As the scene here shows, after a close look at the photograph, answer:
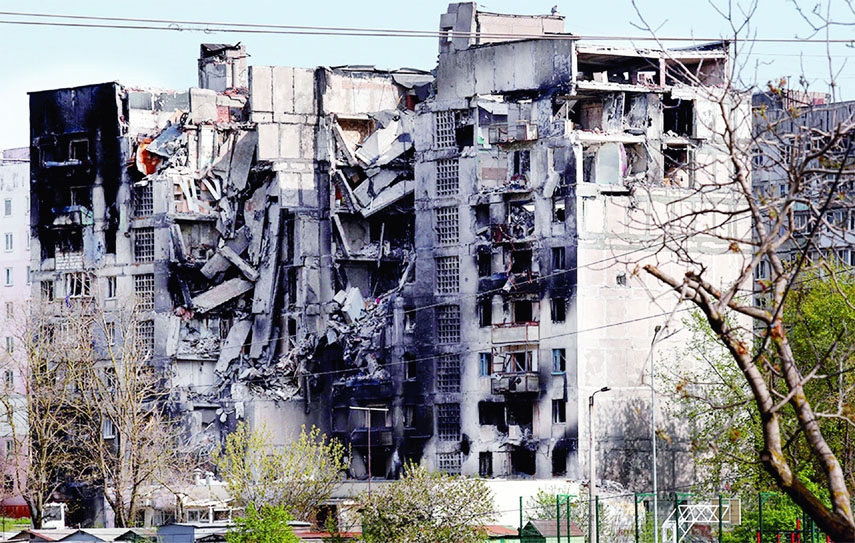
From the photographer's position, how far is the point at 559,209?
76.9m

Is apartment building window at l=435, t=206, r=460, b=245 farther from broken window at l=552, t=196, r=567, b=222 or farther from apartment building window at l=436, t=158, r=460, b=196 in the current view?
broken window at l=552, t=196, r=567, b=222

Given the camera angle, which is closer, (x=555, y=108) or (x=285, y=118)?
(x=555, y=108)

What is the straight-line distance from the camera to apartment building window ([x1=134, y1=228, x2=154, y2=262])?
286 feet

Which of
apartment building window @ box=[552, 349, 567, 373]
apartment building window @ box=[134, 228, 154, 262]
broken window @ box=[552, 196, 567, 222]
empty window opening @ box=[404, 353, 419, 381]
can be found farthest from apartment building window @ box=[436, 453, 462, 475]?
apartment building window @ box=[134, 228, 154, 262]

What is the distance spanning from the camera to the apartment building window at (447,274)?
79562mm

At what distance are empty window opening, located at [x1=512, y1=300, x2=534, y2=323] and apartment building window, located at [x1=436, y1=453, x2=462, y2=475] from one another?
6.45 metres

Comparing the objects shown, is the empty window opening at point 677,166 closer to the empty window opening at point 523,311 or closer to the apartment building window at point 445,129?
the empty window opening at point 523,311

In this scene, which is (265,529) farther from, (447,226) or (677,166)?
(677,166)

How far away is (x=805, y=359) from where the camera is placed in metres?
70.8

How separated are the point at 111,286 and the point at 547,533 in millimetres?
37609

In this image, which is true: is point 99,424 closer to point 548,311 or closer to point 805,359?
point 548,311

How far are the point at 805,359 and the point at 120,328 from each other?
32687 millimetres

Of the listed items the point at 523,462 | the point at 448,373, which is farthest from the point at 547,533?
the point at 448,373

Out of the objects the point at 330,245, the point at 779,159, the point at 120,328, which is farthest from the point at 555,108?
the point at 779,159
